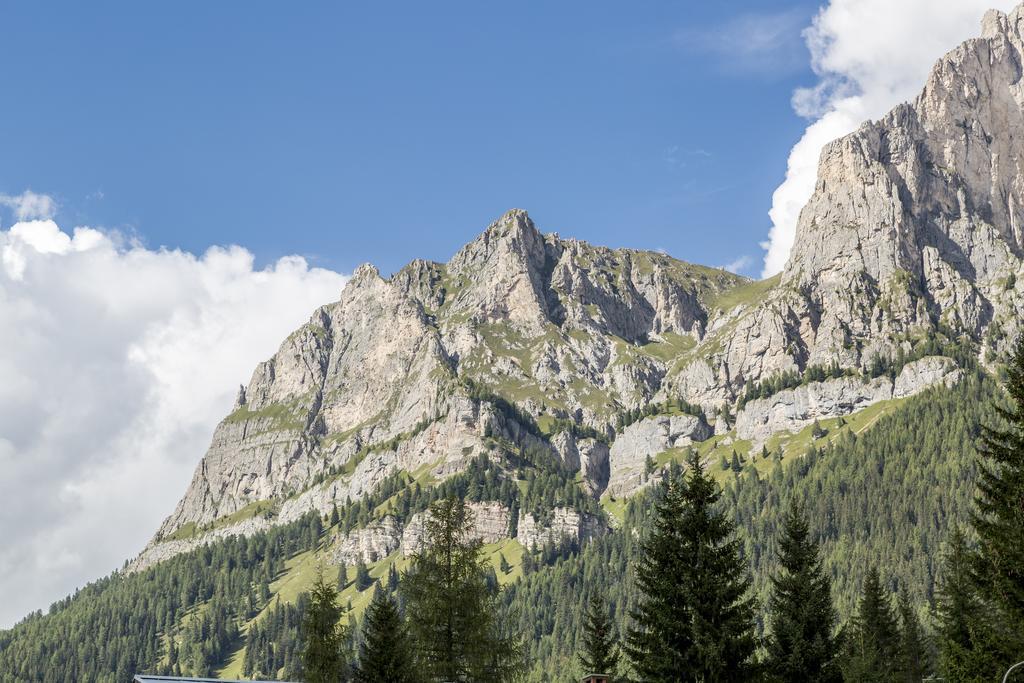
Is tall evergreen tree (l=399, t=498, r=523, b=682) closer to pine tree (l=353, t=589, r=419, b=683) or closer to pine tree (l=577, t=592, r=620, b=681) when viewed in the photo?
pine tree (l=353, t=589, r=419, b=683)

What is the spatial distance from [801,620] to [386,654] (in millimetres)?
22760

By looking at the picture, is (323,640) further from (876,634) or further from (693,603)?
(876,634)

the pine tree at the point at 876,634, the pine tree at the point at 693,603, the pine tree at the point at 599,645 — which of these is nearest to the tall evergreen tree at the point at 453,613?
the pine tree at the point at 693,603

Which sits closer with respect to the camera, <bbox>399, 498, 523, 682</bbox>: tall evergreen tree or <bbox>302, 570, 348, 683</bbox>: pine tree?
<bbox>399, 498, 523, 682</bbox>: tall evergreen tree

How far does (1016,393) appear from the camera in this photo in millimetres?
39250

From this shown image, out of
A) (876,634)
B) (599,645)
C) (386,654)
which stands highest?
(599,645)

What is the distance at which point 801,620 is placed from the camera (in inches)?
2264

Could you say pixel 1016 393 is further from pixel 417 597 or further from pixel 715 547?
pixel 417 597

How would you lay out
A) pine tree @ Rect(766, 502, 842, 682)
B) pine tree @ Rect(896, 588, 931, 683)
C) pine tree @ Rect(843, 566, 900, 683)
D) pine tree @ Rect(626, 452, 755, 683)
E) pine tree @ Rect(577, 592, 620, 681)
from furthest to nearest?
pine tree @ Rect(896, 588, 931, 683)
pine tree @ Rect(843, 566, 900, 683)
pine tree @ Rect(577, 592, 620, 681)
pine tree @ Rect(766, 502, 842, 682)
pine tree @ Rect(626, 452, 755, 683)

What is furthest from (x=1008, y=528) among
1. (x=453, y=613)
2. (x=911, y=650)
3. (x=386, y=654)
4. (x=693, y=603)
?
(x=911, y=650)

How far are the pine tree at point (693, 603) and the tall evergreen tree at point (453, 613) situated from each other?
12.9 meters

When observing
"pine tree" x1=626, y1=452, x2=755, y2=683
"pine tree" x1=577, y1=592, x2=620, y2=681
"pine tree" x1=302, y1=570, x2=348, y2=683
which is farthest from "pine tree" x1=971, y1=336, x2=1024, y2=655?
"pine tree" x1=302, y1=570, x2=348, y2=683

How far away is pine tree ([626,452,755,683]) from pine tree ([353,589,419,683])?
14.4m

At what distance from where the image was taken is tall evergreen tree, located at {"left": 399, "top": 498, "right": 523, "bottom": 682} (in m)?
59.0
